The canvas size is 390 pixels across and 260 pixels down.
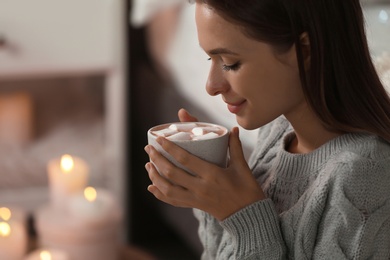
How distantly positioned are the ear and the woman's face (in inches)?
0.4

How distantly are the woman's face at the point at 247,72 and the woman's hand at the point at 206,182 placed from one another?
44 millimetres

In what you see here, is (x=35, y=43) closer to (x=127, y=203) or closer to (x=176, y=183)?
(x=127, y=203)

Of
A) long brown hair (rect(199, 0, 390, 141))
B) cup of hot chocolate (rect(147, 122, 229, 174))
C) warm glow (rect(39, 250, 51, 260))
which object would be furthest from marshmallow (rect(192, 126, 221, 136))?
warm glow (rect(39, 250, 51, 260))

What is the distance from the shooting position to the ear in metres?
0.70

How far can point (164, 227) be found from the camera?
2.00m

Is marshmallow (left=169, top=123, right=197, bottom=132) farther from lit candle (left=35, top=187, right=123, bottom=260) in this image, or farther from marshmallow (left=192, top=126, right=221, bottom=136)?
lit candle (left=35, top=187, right=123, bottom=260)

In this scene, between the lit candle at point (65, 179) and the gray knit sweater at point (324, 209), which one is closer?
the gray knit sweater at point (324, 209)

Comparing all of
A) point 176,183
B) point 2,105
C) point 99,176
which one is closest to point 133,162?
point 99,176

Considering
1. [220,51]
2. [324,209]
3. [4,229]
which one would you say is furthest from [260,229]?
[4,229]

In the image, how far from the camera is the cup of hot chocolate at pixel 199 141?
29.0 inches

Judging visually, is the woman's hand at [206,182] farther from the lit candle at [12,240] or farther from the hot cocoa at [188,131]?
the lit candle at [12,240]

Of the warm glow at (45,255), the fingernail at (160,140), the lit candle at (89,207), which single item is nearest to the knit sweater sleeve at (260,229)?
the fingernail at (160,140)

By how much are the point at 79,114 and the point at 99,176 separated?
0.19 metres

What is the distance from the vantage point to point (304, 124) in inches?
30.7
